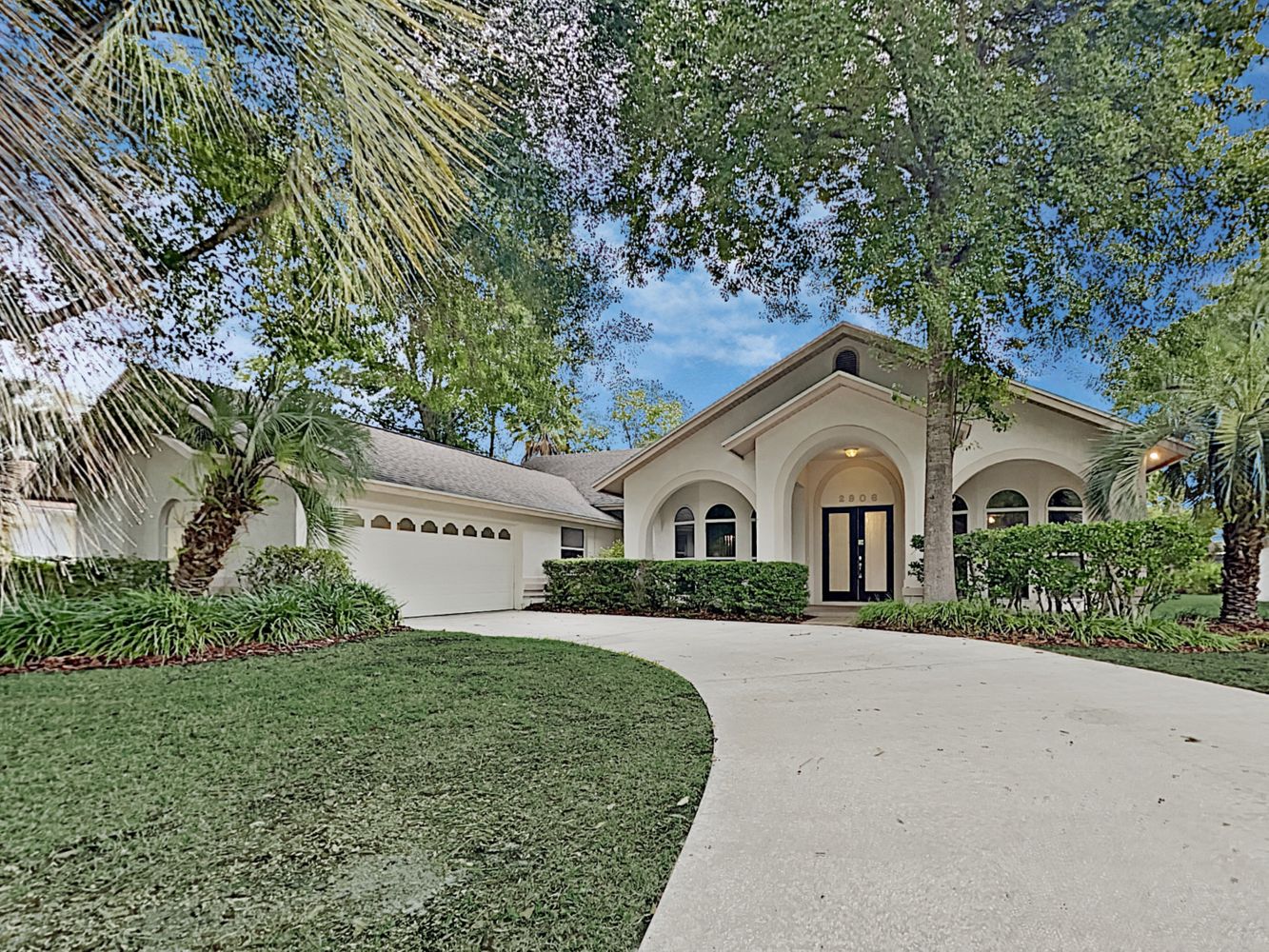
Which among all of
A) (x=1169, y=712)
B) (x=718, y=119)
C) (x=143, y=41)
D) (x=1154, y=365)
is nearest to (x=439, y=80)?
(x=143, y=41)

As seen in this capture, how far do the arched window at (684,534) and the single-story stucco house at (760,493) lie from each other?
4cm

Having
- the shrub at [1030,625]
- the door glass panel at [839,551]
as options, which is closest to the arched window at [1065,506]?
the shrub at [1030,625]

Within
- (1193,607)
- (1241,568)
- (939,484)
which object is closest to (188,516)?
(939,484)

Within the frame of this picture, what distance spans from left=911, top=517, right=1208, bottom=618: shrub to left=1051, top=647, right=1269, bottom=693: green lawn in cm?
138

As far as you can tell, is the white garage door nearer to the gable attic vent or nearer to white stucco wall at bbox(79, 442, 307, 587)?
white stucco wall at bbox(79, 442, 307, 587)

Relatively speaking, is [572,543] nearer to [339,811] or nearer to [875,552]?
[875,552]

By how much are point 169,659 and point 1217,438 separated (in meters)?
13.6

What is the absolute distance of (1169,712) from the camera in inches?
208

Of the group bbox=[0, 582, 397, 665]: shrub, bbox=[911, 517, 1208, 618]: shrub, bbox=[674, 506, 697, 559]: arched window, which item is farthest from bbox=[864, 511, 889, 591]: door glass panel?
bbox=[0, 582, 397, 665]: shrub

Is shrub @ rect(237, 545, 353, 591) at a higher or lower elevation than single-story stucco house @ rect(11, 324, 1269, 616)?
lower

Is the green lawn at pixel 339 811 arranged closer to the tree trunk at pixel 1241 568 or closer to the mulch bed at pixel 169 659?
the mulch bed at pixel 169 659

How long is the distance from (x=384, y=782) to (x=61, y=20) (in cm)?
373

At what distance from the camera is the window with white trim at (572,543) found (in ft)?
59.6

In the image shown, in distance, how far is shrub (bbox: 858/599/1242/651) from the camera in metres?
8.88
